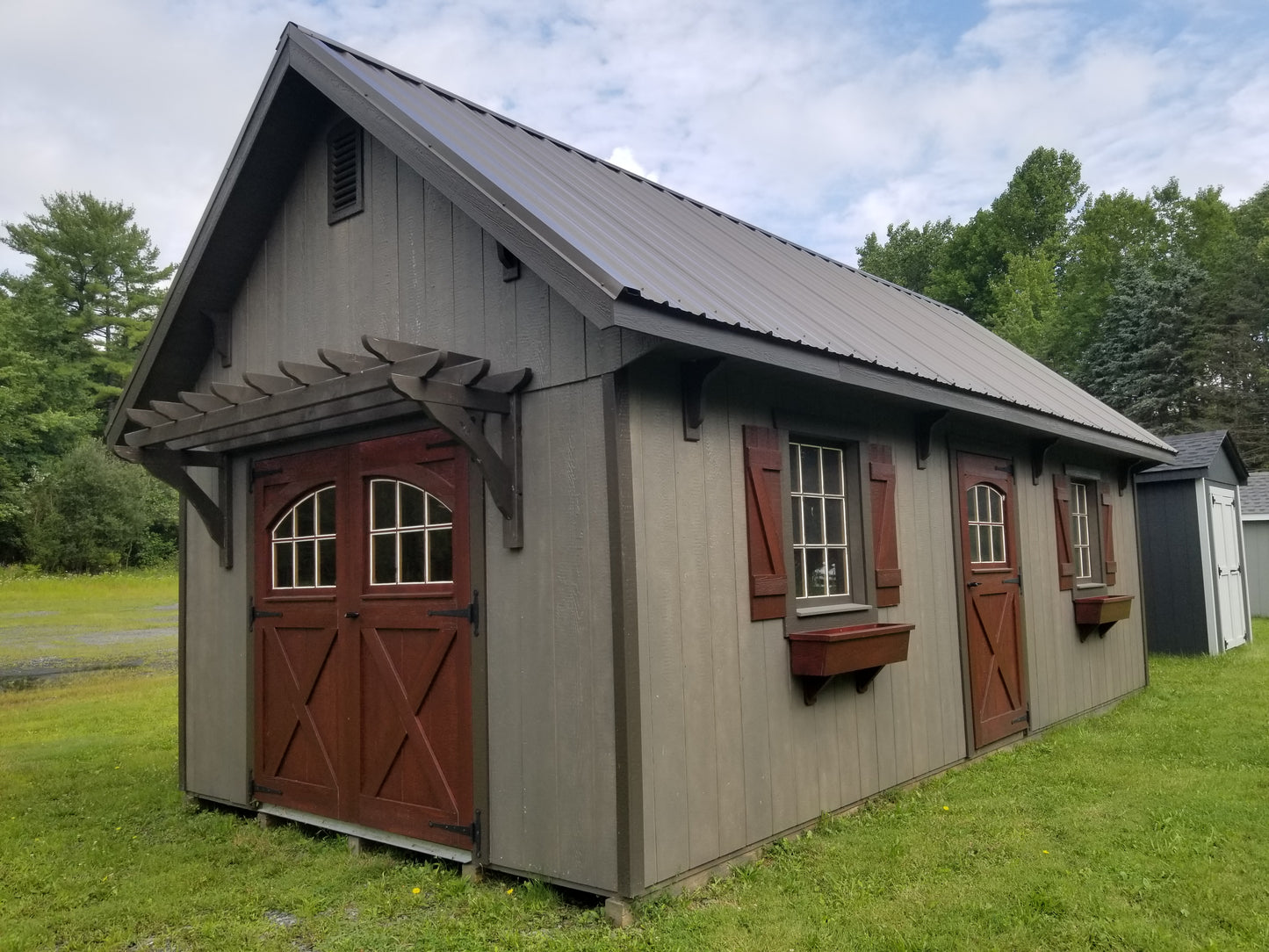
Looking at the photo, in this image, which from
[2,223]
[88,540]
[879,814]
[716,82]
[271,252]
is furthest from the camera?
[2,223]

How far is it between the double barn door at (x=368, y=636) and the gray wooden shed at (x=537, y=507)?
0.02 metres

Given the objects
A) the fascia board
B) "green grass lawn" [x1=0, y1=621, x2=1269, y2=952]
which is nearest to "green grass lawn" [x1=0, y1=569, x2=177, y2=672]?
"green grass lawn" [x1=0, y1=621, x2=1269, y2=952]

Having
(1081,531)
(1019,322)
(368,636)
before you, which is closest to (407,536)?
(368,636)

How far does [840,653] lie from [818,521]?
0.86 m

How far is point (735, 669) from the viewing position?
4773mm

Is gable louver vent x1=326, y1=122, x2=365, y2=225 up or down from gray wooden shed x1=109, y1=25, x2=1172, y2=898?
up

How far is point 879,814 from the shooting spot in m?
5.54

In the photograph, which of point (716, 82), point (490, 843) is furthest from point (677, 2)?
point (490, 843)

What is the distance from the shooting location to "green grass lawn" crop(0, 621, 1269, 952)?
3.92 metres

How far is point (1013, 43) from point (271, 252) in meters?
10.8

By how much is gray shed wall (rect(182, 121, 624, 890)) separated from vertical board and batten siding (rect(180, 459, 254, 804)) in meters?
1.48

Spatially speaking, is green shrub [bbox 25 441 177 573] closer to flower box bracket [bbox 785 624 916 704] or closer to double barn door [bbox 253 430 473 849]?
double barn door [bbox 253 430 473 849]

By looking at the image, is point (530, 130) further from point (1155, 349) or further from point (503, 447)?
point (1155, 349)

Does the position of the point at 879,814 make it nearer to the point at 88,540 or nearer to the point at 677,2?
the point at 677,2
